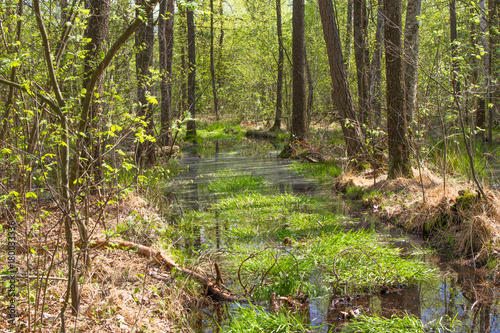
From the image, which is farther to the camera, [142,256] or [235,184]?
[235,184]

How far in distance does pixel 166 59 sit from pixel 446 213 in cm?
796

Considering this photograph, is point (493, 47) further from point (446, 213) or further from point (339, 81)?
point (446, 213)

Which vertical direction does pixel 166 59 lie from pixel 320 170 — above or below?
above

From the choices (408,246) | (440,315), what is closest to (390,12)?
(408,246)

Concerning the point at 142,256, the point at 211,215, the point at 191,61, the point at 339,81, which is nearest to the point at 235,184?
the point at 211,215

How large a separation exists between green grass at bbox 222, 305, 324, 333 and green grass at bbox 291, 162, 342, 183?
22.5 feet

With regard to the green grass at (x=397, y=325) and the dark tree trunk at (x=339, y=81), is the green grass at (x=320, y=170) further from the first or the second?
the green grass at (x=397, y=325)

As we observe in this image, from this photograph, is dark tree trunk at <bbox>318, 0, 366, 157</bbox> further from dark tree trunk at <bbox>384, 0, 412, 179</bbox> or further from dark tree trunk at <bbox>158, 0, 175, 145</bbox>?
dark tree trunk at <bbox>158, 0, 175, 145</bbox>

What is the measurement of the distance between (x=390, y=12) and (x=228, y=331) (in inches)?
272

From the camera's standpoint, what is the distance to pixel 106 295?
12.6 ft

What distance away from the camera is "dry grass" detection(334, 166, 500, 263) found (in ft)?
16.9

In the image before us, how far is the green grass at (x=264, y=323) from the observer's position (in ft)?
11.5

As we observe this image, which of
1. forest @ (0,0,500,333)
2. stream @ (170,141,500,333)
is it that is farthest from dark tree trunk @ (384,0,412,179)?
stream @ (170,141,500,333)

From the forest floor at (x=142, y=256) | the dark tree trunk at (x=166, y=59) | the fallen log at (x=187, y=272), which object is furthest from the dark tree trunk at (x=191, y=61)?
the fallen log at (x=187, y=272)
